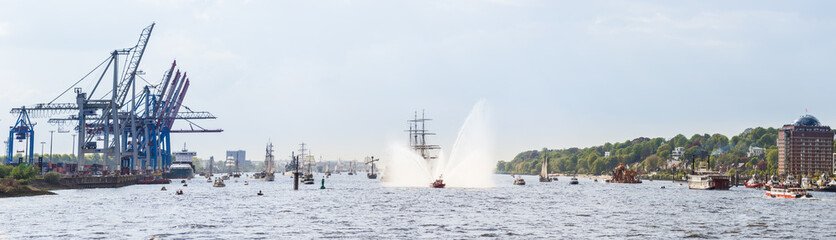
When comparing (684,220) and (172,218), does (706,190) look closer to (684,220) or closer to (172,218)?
(684,220)

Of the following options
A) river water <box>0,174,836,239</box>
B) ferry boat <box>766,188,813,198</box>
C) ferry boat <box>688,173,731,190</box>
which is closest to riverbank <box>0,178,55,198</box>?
river water <box>0,174,836,239</box>

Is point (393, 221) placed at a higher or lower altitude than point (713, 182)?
lower

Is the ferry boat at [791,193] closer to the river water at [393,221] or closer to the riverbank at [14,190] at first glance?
the river water at [393,221]

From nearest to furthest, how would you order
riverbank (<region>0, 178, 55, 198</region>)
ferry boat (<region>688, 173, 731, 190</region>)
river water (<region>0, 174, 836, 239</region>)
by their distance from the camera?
river water (<region>0, 174, 836, 239</region>) → riverbank (<region>0, 178, 55, 198</region>) → ferry boat (<region>688, 173, 731, 190</region>)

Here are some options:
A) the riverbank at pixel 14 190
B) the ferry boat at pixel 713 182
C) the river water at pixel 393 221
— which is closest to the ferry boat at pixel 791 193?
the river water at pixel 393 221

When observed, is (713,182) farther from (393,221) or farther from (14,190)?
(14,190)

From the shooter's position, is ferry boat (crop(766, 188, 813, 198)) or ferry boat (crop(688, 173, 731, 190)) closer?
ferry boat (crop(766, 188, 813, 198))

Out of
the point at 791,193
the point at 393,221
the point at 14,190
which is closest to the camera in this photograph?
the point at 393,221

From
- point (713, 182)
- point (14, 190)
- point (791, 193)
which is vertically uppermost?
point (713, 182)

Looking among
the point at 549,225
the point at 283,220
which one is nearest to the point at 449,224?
the point at 549,225

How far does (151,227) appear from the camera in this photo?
67062mm

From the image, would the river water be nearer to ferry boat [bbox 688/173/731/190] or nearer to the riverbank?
the riverbank

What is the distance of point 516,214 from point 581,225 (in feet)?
45.9

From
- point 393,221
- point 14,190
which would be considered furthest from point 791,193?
point 14,190
